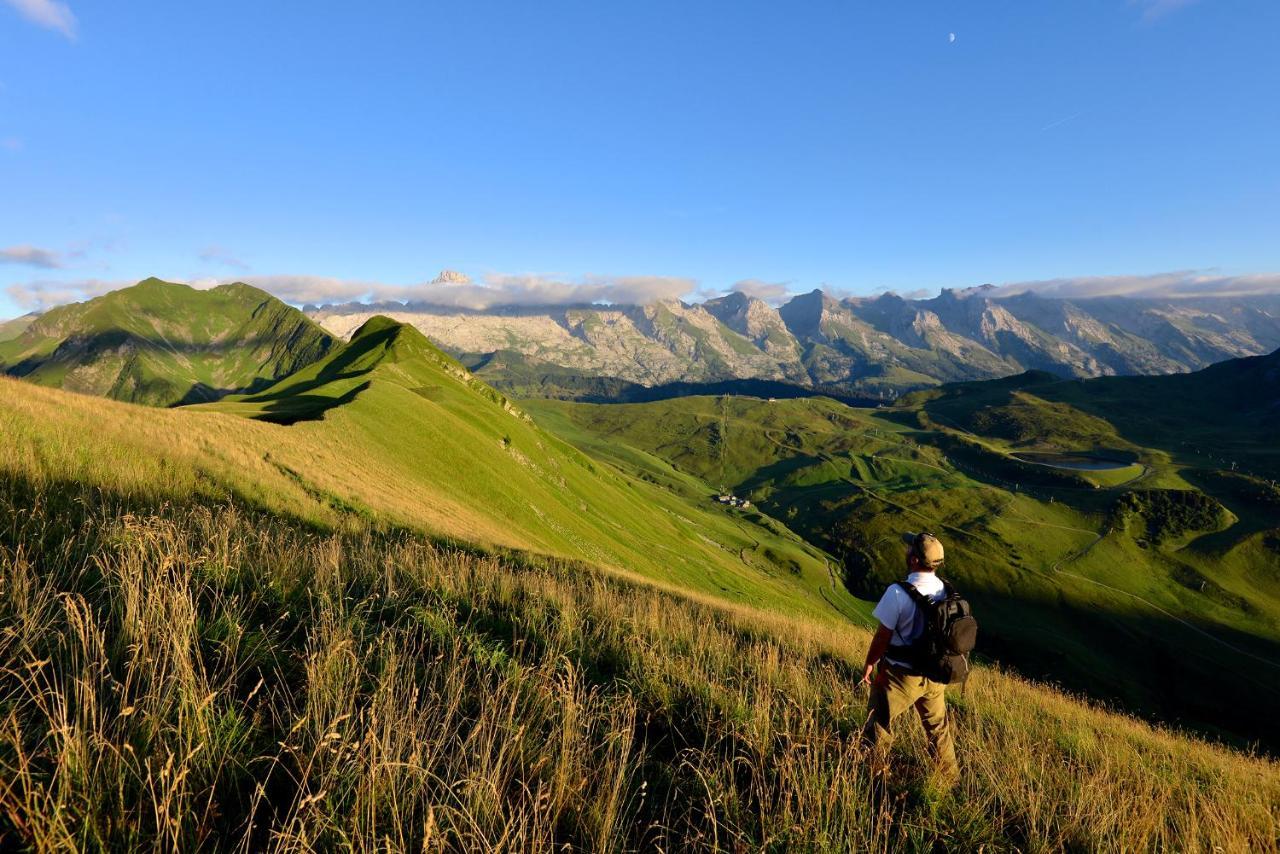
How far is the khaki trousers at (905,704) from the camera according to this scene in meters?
7.73

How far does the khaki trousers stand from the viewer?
7.73 m

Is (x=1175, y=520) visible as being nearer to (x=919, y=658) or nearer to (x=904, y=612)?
(x=904, y=612)

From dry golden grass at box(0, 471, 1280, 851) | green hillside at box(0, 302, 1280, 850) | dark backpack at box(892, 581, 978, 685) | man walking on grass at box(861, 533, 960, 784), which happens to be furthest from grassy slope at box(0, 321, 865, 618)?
dark backpack at box(892, 581, 978, 685)

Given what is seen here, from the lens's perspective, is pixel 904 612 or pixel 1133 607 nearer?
pixel 904 612

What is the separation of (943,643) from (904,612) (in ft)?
2.14

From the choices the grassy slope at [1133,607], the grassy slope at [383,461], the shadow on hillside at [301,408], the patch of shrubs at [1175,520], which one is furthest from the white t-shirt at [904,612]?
the patch of shrubs at [1175,520]

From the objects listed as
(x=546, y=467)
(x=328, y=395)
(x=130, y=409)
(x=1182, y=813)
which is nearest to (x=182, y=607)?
(x=1182, y=813)

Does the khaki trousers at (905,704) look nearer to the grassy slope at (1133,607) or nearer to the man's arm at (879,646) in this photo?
the man's arm at (879,646)

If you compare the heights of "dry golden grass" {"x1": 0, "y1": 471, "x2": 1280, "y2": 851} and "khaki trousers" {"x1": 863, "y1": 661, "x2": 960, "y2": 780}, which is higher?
"dry golden grass" {"x1": 0, "y1": 471, "x2": 1280, "y2": 851}

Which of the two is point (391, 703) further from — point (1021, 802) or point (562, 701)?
point (1021, 802)

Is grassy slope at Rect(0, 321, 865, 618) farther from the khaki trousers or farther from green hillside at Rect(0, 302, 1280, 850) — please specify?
the khaki trousers

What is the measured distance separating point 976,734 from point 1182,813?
7.81ft

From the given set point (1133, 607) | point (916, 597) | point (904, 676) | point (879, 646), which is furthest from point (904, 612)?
point (1133, 607)

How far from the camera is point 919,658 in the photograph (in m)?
7.86
